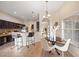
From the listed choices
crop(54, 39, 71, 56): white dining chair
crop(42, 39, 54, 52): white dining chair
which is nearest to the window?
crop(54, 39, 71, 56): white dining chair

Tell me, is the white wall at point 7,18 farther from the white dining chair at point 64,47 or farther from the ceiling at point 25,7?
the white dining chair at point 64,47

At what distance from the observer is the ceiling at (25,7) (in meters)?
3.07

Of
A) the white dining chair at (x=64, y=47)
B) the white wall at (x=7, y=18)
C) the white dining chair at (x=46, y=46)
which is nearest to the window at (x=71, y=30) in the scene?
the white dining chair at (x=64, y=47)

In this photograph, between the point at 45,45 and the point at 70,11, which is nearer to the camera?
the point at 70,11

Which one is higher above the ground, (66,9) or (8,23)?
(66,9)

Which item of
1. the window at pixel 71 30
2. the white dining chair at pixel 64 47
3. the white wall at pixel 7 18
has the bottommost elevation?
the white dining chair at pixel 64 47

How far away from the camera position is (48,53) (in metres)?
3.08

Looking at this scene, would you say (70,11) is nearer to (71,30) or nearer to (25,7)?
(71,30)

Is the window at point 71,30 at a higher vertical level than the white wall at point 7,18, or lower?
lower

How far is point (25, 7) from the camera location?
3109 mm

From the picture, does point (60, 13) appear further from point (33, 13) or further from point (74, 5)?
point (33, 13)

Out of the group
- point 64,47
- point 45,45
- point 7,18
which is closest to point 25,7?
point 7,18

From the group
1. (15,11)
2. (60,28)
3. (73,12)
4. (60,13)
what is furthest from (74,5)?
(15,11)

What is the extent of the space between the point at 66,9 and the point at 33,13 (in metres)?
0.81
